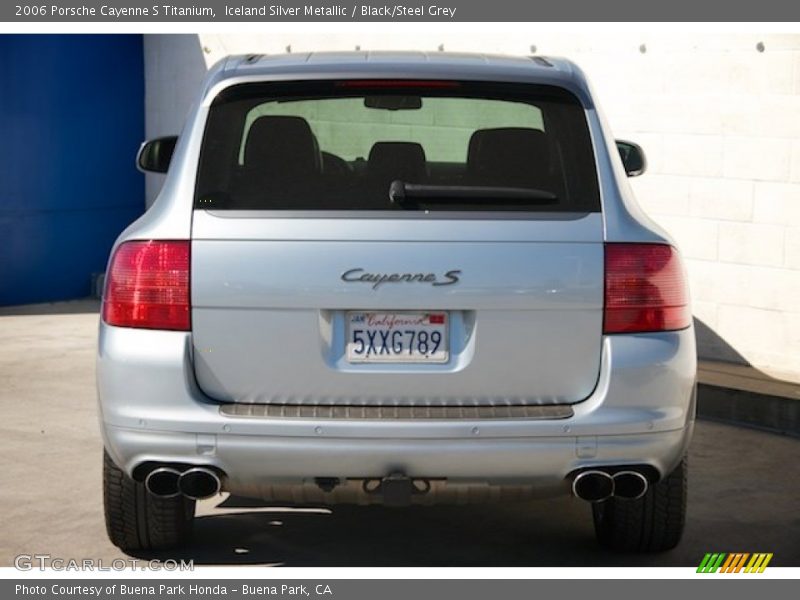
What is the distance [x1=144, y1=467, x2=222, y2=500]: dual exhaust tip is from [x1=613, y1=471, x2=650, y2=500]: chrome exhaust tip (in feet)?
4.23

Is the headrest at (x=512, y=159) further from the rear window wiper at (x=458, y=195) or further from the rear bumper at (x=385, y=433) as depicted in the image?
the rear bumper at (x=385, y=433)

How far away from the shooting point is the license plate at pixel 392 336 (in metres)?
4.96

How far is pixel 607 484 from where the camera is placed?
Answer: 5.10 metres

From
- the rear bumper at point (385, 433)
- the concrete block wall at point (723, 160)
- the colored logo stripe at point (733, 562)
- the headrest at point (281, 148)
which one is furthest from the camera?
the concrete block wall at point (723, 160)

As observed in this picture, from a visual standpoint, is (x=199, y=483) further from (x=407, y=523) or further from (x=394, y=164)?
(x=407, y=523)

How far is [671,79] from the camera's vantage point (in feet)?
32.2

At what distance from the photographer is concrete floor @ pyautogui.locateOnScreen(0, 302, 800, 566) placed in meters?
5.88

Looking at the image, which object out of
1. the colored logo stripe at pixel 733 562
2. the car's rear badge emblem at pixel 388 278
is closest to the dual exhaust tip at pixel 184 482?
the car's rear badge emblem at pixel 388 278

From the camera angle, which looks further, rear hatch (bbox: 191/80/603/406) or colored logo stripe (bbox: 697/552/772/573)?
colored logo stripe (bbox: 697/552/772/573)

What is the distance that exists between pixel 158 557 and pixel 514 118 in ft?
24.3

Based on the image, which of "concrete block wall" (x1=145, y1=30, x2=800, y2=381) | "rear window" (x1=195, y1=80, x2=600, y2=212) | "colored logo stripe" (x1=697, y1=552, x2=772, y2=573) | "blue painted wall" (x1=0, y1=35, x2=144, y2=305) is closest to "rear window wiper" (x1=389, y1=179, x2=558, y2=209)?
"rear window" (x1=195, y1=80, x2=600, y2=212)

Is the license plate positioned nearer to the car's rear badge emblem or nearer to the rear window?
the car's rear badge emblem

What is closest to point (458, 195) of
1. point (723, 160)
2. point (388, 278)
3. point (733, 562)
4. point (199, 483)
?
point (388, 278)
